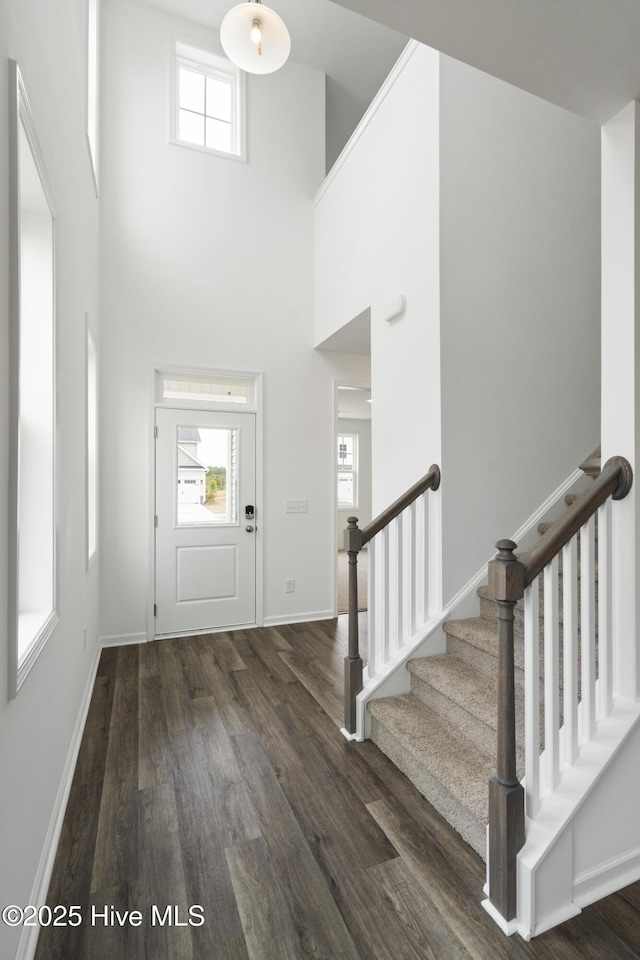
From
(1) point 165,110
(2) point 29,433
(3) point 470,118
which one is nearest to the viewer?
(2) point 29,433

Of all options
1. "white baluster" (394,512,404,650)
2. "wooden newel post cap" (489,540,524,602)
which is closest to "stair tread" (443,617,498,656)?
"white baluster" (394,512,404,650)

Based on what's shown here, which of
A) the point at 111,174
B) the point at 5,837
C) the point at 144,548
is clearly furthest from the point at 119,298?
the point at 5,837

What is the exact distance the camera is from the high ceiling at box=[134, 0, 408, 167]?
4.02 m

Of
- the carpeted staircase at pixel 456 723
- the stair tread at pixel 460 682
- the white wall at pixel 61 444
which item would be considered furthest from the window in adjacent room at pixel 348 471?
the stair tread at pixel 460 682

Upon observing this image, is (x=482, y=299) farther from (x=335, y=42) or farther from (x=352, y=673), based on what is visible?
(x=335, y=42)

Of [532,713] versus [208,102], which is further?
[208,102]

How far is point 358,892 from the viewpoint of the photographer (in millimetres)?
1511

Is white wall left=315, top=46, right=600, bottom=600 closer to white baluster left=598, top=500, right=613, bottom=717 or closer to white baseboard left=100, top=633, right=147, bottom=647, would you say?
white baluster left=598, top=500, right=613, bottom=717

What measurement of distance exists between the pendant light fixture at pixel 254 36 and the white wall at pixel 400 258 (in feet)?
2.37

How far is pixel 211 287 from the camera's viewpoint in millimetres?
4121

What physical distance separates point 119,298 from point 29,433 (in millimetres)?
2482

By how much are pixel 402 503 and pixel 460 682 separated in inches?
34.8

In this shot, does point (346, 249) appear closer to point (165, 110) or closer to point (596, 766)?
point (165, 110)

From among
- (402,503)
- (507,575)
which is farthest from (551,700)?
(402,503)
